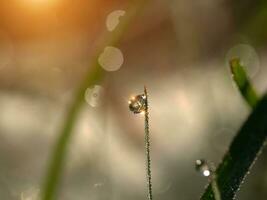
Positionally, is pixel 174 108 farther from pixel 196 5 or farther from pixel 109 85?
pixel 196 5

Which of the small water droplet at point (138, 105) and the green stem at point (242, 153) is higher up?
the small water droplet at point (138, 105)

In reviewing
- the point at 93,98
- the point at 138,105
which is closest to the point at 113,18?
the point at 93,98

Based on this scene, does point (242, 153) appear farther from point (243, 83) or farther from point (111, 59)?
point (111, 59)

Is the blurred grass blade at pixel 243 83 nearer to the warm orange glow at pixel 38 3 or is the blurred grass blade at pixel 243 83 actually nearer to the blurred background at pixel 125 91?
the blurred background at pixel 125 91

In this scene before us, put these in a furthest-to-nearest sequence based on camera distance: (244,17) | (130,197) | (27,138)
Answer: (244,17)
(27,138)
(130,197)

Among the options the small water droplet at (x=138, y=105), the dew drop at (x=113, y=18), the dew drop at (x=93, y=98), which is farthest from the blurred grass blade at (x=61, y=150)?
the dew drop at (x=113, y=18)

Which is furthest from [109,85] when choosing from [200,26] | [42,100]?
[200,26]
